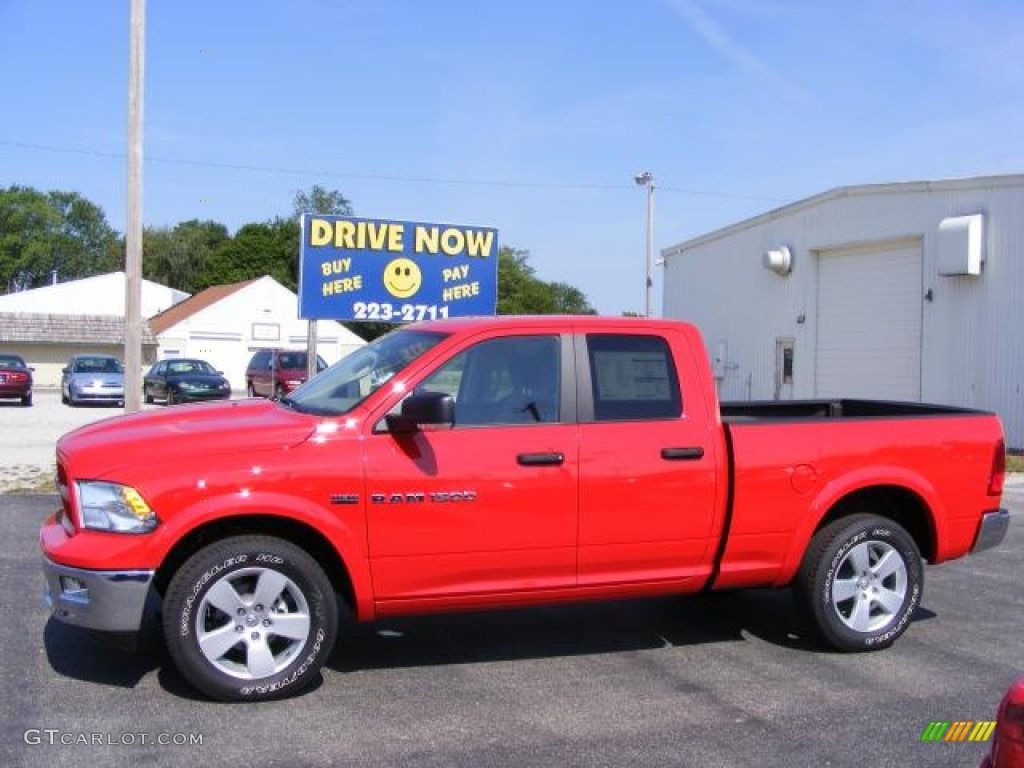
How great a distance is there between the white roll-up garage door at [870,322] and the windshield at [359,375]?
16.7 metres

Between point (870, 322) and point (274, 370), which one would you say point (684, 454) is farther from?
point (274, 370)

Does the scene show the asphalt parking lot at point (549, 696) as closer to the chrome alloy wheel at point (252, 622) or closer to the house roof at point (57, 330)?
the chrome alloy wheel at point (252, 622)

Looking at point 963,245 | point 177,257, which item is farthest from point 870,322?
point 177,257

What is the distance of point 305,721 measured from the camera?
482 cm

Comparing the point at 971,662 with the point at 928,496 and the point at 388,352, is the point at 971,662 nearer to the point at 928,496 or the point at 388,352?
the point at 928,496

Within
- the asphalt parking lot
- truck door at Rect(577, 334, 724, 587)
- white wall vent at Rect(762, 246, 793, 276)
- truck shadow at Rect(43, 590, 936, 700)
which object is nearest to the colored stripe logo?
the asphalt parking lot

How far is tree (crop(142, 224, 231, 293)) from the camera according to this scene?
89250 millimetres

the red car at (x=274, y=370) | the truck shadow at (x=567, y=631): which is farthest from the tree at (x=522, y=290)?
the truck shadow at (x=567, y=631)

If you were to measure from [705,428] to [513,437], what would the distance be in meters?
1.12

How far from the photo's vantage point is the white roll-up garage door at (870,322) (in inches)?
811

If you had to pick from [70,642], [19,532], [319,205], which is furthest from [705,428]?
[319,205]

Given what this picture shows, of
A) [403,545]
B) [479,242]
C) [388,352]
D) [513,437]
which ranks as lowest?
[403,545]

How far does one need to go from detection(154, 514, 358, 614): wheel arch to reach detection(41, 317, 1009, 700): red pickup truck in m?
0.01

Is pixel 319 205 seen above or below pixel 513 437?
above
